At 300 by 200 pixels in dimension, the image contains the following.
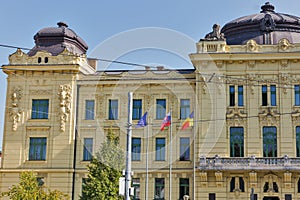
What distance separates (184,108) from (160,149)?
13.6 feet

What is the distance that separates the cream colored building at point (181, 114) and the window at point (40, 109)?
9cm

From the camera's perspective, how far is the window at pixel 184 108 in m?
49.7

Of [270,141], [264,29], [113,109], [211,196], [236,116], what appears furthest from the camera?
[113,109]

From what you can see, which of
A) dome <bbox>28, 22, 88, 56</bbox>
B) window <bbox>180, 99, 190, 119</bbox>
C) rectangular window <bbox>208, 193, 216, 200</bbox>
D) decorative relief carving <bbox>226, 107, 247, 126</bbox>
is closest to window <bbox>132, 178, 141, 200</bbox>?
rectangular window <bbox>208, 193, 216, 200</bbox>

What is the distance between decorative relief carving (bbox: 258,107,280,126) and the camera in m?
47.0

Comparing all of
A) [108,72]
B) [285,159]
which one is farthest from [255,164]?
[108,72]

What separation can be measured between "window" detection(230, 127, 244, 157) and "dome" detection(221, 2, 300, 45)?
25.0ft

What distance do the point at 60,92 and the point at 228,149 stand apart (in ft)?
50.6

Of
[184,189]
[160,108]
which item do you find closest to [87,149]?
[160,108]

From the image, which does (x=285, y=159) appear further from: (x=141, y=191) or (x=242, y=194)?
(x=141, y=191)

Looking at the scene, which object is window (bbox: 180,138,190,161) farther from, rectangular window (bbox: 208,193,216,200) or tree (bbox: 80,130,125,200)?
tree (bbox: 80,130,125,200)

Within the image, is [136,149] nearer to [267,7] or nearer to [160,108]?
[160,108]

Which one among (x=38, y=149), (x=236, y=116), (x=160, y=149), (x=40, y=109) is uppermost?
(x=40, y=109)

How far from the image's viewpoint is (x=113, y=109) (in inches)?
2008
